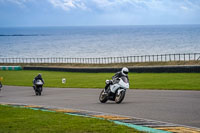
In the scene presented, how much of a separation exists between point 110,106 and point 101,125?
5067 mm

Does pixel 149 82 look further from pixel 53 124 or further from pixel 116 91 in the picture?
pixel 53 124

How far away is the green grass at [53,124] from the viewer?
995cm

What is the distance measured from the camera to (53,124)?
1095 centimetres

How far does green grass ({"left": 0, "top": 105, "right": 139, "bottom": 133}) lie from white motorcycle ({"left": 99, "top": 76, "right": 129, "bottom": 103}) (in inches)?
147

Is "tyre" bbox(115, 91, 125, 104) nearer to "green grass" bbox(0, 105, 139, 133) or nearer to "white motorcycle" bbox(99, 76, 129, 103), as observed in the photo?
"white motorcycle" bbox(99, 76, 129, 103)

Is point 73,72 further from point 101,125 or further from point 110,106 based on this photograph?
point 101,125

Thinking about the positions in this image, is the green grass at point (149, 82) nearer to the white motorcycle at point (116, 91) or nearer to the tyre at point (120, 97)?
the white motorcycle at point (116, 91)

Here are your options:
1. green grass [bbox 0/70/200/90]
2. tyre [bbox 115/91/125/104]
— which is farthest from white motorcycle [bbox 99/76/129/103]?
green grass [bbox 0/70/200/90]

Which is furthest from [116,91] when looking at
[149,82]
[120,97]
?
[149,82]

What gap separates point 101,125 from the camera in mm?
10609

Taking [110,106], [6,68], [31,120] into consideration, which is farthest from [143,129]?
[6,68]

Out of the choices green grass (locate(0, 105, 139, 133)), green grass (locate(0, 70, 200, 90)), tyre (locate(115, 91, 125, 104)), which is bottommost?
green grass (locate(0, 105, 139, 133))

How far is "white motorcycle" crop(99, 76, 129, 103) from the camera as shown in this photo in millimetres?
16188

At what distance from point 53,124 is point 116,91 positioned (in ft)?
20.0
